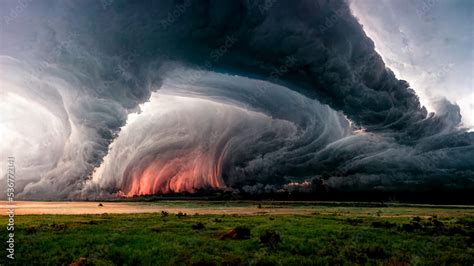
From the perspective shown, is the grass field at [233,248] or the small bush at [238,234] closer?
the grass field at [233,248]

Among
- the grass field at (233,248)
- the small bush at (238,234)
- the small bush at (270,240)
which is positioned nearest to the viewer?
the grass field at (233,248)

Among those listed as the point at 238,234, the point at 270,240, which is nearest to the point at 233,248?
the point at 270,240

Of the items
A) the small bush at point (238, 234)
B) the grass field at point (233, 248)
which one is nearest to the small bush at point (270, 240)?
the grass field at point (233, 248)

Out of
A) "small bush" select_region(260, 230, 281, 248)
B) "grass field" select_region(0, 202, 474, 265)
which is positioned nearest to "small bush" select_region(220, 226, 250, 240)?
"grass field" select_region(0, 202, 474, 265)

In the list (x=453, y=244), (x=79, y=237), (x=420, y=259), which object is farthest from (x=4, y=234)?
(x=453, y=244)

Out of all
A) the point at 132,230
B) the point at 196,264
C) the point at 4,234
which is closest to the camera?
the point at 196,264

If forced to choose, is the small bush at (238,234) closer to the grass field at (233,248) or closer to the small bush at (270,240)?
the grass field at (233,248)

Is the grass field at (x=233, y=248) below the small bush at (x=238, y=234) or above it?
below

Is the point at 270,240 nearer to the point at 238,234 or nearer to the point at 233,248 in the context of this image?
the point at 233,248

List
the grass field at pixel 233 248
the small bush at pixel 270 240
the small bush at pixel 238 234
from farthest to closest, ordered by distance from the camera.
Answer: the small bush at pixel 238 234
the small bush at pixel 270 240
the grass field at pixel 233 248

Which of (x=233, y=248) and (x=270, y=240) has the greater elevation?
(x=270, y=240)

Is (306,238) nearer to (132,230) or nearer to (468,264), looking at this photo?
(468,264)
